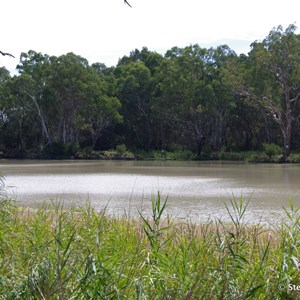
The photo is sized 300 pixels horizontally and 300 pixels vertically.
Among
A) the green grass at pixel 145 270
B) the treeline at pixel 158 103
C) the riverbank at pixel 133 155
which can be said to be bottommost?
the green grass at pixel 145 270

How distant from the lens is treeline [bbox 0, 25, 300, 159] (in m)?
36.9

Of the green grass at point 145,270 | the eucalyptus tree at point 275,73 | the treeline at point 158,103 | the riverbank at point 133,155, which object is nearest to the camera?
the green grass at point 145,270

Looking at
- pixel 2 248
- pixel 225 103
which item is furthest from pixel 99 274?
pixel 225 103

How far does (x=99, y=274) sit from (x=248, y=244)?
5.50 feet

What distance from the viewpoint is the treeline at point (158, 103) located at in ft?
121

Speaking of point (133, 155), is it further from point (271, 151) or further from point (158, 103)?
point (271, 151)

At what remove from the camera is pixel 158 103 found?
44.0m

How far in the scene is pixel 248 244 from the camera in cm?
474

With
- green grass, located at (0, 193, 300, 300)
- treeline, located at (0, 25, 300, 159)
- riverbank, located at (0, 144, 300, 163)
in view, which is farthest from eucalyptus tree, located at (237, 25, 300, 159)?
green grass, located at (0, 193, 300, 300)

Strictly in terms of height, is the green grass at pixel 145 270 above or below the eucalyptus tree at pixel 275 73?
below

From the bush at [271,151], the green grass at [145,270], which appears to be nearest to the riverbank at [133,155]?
the bush at [271,151]

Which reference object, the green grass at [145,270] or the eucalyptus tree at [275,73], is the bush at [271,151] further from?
the green grass at [145,270]

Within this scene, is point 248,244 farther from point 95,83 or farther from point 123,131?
point 123,131

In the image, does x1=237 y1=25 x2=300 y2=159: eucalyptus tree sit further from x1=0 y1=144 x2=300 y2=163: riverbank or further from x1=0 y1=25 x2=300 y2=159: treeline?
x1=0 y1=144 x2=300 y2=163: riverbank
